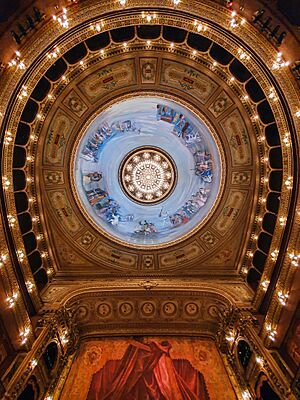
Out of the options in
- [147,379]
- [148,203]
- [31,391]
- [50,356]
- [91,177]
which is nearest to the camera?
[31,391]

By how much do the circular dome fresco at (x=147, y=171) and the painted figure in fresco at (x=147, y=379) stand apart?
568 cm

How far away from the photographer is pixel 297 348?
29.7 feet

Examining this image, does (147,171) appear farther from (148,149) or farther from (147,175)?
(148,149)

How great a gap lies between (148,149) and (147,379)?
12.8m

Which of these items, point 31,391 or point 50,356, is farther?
point 50,356

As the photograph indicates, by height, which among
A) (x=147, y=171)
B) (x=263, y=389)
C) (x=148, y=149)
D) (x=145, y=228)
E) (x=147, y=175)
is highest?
(x=148, y=149)

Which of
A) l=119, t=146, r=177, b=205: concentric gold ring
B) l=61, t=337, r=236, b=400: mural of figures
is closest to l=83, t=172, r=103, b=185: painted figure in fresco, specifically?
l=119, t=146, r=177, b=205: concentric gold ring

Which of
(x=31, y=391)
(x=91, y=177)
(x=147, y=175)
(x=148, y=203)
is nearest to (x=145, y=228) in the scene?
(x=148, y=203)

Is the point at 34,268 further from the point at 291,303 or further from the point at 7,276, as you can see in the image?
the point at 291,303

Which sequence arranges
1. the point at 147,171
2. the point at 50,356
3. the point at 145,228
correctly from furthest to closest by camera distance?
the point at 147,171 < the point at 145,228 < the point at 50,356

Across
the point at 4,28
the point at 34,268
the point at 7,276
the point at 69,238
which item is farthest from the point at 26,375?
the point at 4,28

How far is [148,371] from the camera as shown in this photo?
1066 centimetres

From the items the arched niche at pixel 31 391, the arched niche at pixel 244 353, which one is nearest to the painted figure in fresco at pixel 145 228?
the arched niche at pixel 244 353

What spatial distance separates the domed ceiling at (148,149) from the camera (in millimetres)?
9891
